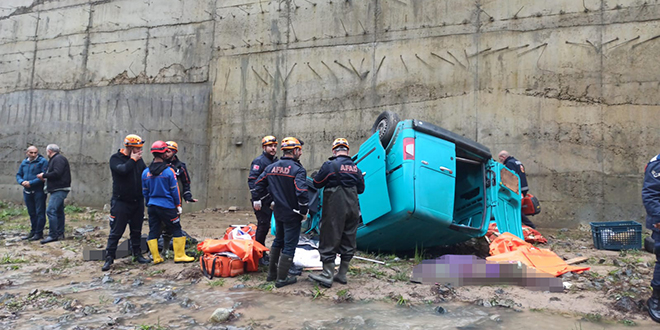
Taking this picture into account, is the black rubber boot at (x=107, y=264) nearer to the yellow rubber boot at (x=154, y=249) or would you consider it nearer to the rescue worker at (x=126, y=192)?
the rescue worker at (x=126, y=192)

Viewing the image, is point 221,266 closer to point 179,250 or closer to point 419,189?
point 179,250

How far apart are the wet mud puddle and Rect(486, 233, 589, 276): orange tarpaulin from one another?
1300mm

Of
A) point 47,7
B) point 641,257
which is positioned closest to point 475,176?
point 641,257

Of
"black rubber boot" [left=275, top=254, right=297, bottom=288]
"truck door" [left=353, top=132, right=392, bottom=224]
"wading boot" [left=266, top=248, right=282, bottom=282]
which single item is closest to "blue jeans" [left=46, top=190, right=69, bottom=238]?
"wading boot" [left=266, top=248, right=282, bottom=282]

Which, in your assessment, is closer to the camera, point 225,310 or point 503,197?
point 225,310

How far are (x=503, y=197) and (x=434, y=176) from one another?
175cm

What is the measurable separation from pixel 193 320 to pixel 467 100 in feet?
23.8

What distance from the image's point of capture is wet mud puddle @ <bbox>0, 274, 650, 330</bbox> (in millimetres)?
3256

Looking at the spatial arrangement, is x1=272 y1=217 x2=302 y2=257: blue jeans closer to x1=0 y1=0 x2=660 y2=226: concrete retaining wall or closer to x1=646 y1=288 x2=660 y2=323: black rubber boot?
x1=646 y1=288 x2=660 y2=323: black rubber boot

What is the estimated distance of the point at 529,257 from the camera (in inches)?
188

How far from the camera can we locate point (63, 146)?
12.0m

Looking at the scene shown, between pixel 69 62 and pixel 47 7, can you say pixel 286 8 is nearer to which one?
pixel 69 62

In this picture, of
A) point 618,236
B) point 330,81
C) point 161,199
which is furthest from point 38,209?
point 618,236

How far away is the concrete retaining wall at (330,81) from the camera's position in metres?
8.20
